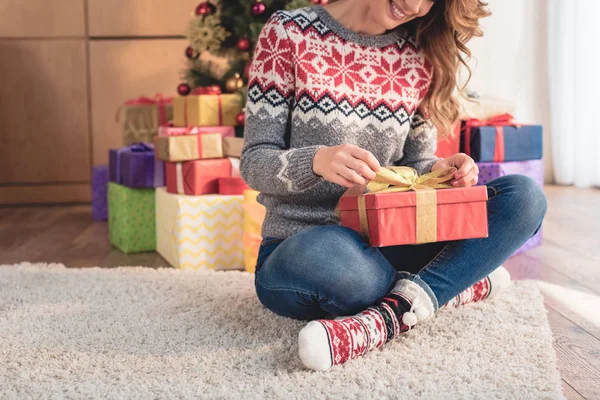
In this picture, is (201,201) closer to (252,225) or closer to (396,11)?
(252,225)

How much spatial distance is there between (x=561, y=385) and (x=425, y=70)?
1.93 ft

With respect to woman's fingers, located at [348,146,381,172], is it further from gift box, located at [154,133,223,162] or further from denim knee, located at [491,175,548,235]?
gift box, located at [154,133,223,162]

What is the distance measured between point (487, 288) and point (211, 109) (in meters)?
1.02

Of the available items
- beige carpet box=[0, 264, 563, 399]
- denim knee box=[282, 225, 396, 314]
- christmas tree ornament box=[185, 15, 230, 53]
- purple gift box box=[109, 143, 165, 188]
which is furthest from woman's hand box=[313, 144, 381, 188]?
christmas tree ornament box=[185, 15, 230, 53]

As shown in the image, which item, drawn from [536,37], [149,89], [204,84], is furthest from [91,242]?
[536,37]

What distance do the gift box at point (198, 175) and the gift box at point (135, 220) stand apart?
192 mm

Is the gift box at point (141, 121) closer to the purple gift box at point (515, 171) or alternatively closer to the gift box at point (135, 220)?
the gift box at point (135, 220)

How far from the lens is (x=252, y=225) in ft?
5.75

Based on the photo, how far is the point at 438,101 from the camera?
1.32 m

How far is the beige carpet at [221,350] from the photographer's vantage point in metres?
0.96

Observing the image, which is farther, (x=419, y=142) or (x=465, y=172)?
(x=419, y=142)

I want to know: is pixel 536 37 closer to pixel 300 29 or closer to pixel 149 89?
pixel 149 89

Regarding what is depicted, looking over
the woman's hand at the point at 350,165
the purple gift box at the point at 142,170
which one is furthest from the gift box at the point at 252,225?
the woman's hand at the point at 350,165

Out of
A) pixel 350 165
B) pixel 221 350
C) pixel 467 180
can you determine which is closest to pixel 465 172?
pixel 467 180
